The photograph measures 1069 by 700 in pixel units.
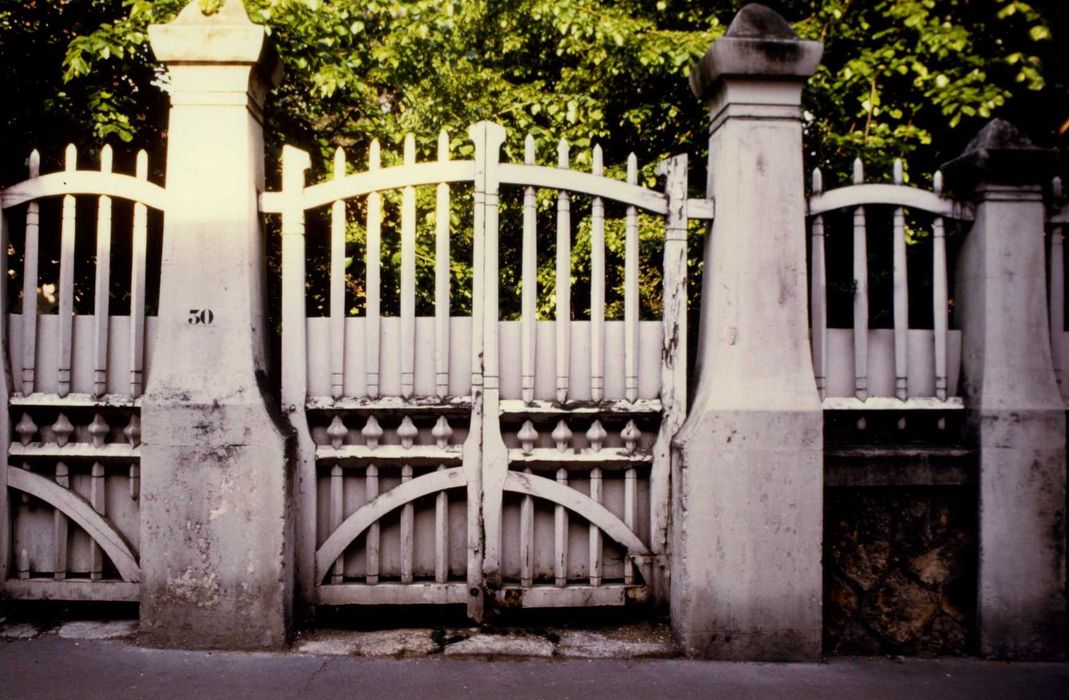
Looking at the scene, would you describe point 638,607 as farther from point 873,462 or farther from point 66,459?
point 66,459

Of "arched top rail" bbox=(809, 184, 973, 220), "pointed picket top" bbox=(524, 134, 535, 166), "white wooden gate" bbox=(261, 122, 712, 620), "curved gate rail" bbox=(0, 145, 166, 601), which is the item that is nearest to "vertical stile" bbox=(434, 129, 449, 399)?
"white wooden gate" bbox=(261, 122, 712, 620)

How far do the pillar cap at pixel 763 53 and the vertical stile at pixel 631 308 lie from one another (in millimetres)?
678

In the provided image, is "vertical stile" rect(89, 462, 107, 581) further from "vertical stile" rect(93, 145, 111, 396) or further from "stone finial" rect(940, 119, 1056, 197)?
"stone finial" rect(940, 119, 1056, 197)

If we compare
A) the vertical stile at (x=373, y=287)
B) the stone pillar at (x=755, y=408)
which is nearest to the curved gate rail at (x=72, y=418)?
the vertical stile at (x=373, y=287)

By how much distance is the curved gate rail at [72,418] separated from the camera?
12.9 feet

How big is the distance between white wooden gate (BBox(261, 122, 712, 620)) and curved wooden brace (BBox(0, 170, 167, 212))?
591mm

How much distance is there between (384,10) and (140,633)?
17.9 ft

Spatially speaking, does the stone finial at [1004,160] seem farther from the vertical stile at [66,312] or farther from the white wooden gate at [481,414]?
the vertical stile at [66,312]

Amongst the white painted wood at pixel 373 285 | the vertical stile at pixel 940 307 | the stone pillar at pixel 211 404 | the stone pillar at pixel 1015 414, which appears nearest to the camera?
the stone pillar at pixel 211 404

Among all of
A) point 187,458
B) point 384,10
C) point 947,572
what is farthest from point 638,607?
A: point 384,10

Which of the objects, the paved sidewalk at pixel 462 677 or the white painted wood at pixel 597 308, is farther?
the white painted wood at pixel 597 308

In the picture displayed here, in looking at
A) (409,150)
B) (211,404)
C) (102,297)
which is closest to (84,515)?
(211,404)

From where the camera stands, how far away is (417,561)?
13.2 ft

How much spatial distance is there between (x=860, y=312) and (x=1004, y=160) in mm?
1078
